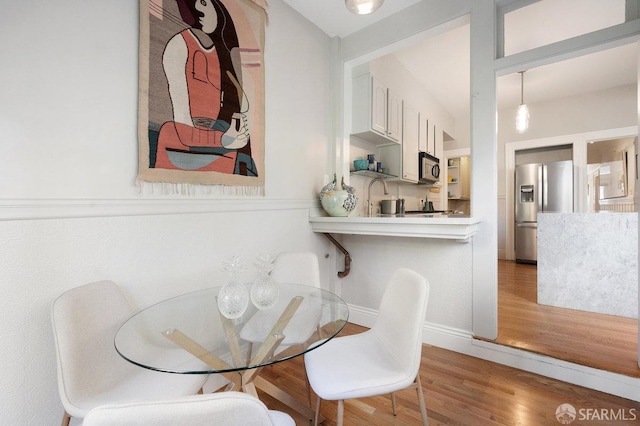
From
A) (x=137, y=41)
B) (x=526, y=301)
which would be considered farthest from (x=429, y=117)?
(x=137, y=41)

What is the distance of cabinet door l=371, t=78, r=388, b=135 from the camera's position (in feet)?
9.13

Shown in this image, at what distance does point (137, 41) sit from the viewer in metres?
1.44

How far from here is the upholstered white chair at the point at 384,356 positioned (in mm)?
1103

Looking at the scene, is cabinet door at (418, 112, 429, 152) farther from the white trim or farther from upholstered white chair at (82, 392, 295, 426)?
upholstered white chair at (82, 392, 295, 426)

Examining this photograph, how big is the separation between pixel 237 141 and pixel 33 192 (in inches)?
39.9

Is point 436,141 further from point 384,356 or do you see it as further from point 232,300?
point 232,300

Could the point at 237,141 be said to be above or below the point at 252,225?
above

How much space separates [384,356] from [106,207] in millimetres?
1448

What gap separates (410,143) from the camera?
378cm

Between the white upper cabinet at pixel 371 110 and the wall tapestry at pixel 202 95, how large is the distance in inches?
42.3

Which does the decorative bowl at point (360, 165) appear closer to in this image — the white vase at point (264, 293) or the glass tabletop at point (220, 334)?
the glass tabletop at point (220, 334)

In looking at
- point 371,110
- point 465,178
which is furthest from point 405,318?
point 465,178

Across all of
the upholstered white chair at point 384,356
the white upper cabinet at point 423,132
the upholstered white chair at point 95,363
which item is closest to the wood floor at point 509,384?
the upholstered white chair at point 384,356

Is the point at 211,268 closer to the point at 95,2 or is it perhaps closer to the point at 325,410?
the point at 325,410
